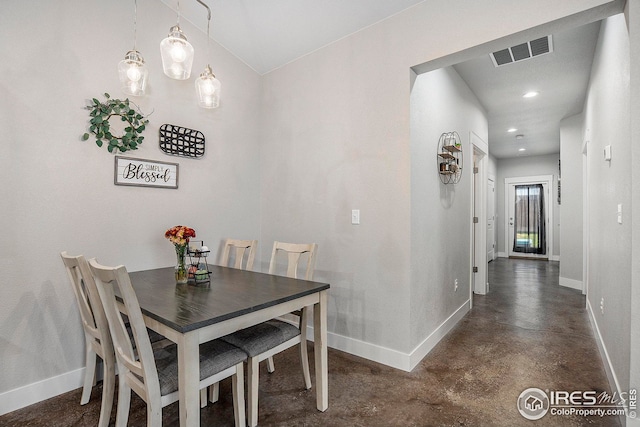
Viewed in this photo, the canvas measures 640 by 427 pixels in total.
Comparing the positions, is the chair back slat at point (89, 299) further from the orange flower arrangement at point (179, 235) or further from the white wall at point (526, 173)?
the white wall at point (526, 173)

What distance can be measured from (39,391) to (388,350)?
2402 mm

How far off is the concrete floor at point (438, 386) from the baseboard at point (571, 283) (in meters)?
2.07

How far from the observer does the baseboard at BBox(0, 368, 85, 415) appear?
1938 millimetres

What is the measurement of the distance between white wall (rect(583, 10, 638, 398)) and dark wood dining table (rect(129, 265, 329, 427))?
5.54 ft

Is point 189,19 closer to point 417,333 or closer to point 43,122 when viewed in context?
point 43,122

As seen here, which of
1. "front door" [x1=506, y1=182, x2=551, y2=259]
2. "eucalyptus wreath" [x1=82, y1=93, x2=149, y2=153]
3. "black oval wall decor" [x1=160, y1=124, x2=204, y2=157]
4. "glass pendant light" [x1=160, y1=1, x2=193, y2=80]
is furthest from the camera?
"front door" [x1=506, y1=182, x2=551, y2=259]

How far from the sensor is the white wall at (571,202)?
499 cm

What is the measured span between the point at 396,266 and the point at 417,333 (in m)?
0.59

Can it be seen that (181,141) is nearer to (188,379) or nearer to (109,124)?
(109,124)

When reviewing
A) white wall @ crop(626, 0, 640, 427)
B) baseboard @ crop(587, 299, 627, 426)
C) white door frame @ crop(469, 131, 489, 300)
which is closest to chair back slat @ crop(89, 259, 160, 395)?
white wall @ crop(626, 0, 640, 427)

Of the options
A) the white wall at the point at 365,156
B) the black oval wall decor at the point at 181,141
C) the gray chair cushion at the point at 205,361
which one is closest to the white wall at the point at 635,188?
the white wall at the point at 365,156

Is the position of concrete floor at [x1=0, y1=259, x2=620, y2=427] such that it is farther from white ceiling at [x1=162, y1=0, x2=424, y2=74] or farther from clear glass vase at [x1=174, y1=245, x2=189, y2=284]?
white ceiling at [x1=162, y1=0, x2=424, y2=74]

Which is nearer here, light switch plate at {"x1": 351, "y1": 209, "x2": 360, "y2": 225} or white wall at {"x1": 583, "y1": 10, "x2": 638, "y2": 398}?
white wall at {"x1": 583, "y1": 10, "x2": 638, "y2": 398}

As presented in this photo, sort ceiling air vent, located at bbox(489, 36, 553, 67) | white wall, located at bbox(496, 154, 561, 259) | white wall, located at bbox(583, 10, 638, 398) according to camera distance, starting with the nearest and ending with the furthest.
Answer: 1. white wall, located at bbox(583, 10, 638, 398)
2. ceiling air vent, located at bbox(489, 36, 553, 67)
3. white wall, located at bbox(496, 154, 561, 259)
